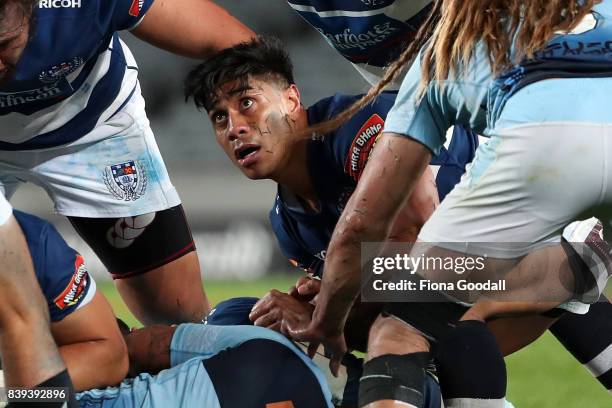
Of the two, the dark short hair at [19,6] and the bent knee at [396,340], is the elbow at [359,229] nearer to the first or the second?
the bent knee at [396,340]

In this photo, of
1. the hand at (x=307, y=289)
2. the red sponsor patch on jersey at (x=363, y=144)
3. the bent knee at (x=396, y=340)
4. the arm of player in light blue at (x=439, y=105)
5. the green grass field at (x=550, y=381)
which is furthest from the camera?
the green grass field at (x=550, y=381)

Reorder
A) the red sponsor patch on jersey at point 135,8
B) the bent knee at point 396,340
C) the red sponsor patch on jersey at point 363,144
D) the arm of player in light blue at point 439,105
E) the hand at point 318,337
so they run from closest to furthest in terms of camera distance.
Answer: the arm of player in light blue at point 439,105, the bent knee at point 396,340, the hand at point 318,337, the red sponsor patch on jersey at point 363,144, the red sponsor patch on jersey at point 135,8

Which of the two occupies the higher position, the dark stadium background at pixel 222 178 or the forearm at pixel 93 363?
the forearm at pixel 93 363

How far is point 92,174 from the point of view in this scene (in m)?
3.49

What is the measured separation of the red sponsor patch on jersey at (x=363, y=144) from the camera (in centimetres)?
290

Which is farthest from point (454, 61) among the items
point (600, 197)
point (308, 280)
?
point (308, 280)

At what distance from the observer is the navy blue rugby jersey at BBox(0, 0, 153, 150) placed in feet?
9.62

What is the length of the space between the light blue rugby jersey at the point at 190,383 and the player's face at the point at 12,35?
84cm

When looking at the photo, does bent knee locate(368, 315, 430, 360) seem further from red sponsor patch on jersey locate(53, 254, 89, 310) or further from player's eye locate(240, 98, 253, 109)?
player's eye locate(240, 98, 253, 109)

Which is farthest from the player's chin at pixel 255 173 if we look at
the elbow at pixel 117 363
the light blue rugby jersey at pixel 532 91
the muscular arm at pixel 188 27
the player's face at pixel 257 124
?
the light blue rugby jersey at pixel 532 91

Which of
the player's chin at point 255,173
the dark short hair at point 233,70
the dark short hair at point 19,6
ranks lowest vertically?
the player's chin at point 255,173

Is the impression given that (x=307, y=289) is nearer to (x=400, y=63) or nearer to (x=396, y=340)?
(x=396, y=340)

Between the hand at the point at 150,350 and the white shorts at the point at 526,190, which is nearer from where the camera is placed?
the white shorts at the point at 526,190

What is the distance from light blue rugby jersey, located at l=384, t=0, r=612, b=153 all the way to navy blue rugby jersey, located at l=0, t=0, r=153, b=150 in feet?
3.46
